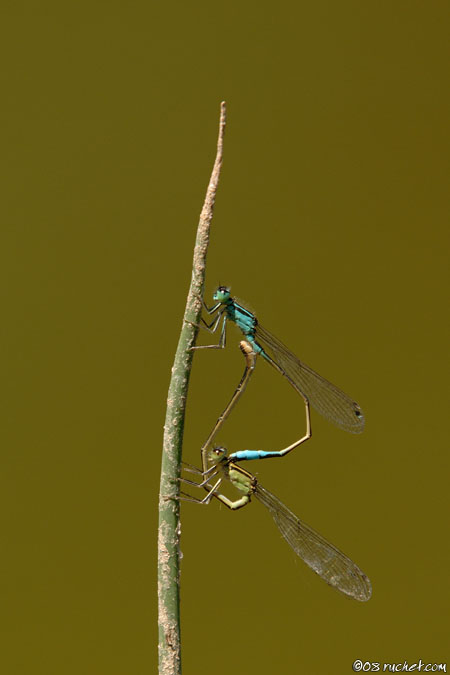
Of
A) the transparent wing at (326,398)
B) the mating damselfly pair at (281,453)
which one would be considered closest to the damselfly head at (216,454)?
the mating damselfly pair at (281,453)

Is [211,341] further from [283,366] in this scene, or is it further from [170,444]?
[170,444]

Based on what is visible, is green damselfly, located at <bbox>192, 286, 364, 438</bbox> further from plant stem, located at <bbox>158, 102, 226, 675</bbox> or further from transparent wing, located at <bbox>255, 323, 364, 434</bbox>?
plant stem, located at <bbox>158, 102, 226, 675</bbox>

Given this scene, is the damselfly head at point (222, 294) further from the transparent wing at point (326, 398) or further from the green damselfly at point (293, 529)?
the transparent wing at point (326, 398)

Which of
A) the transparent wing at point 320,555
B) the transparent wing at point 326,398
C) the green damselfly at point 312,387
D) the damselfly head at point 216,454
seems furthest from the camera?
the transparent wing at point 326,398

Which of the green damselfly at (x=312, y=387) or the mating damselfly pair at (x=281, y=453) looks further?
the green damselfly at (x=312, y=387)

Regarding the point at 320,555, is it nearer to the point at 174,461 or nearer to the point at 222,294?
the point at 222,294

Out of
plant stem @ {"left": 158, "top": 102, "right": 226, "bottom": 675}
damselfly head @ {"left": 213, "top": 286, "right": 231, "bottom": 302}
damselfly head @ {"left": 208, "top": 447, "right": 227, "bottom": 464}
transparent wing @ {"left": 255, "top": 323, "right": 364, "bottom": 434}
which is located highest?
damselfly head @ {"left": 213, "top": 286, "right": 231, "bottom": 302}

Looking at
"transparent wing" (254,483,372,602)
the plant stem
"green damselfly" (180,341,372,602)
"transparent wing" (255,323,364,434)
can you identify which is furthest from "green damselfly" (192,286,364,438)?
the plant stem

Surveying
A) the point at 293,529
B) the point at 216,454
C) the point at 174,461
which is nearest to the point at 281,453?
the point at 216,454

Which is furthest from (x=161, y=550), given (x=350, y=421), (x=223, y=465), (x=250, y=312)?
(x=350, y=421)
